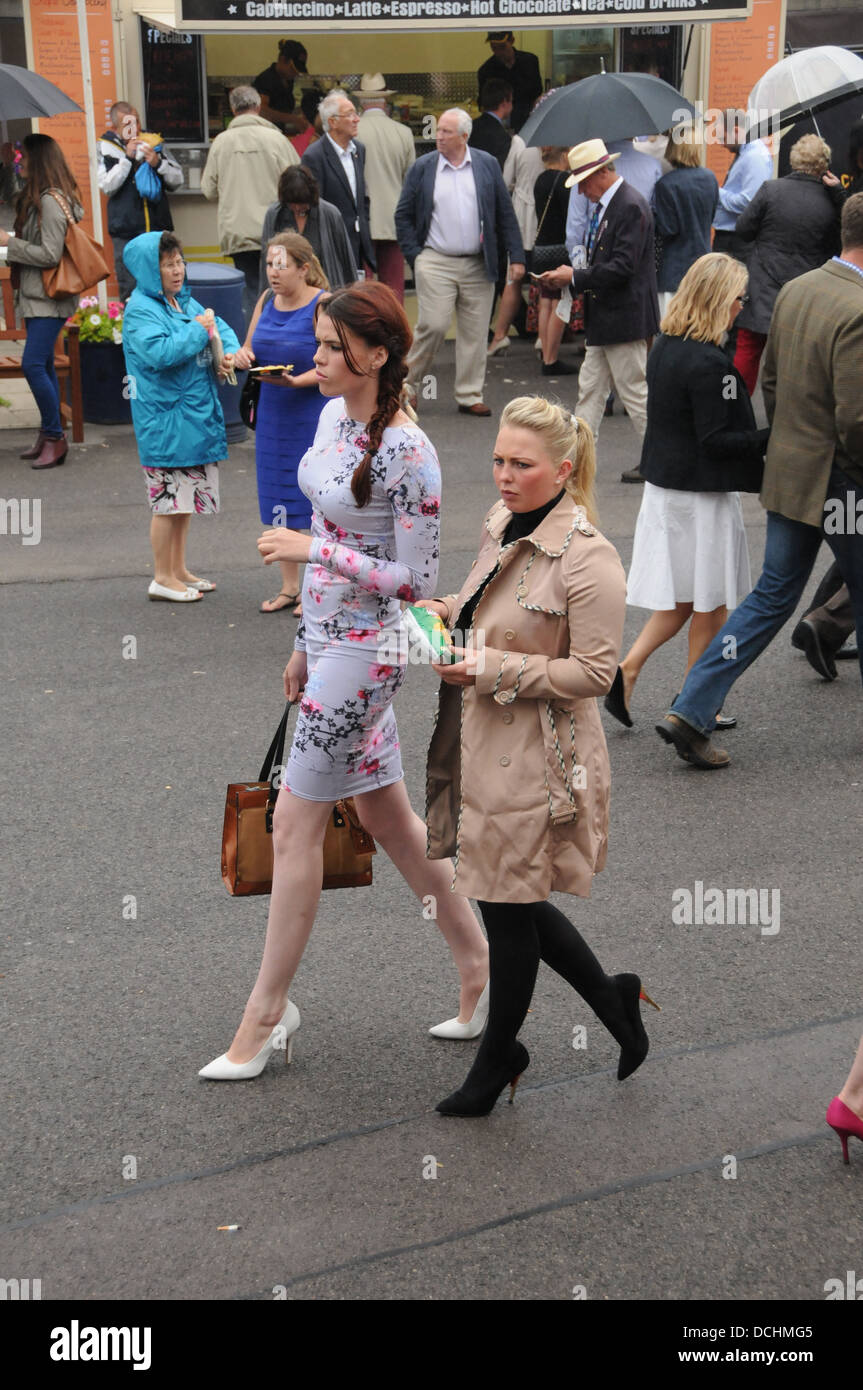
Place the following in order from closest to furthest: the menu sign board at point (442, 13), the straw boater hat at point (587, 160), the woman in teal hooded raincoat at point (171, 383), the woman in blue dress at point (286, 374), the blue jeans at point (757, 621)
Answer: the blue jeans at point (757, 621), the woman in blue dress at point (286, 374), the woman in teal hooded raincoat at point (171, 383), the straw boater hat at point (587, 160), the menu sign board at point (442, 13)

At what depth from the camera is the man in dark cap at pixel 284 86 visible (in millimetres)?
14977

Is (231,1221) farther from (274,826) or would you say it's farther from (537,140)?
(537,140)

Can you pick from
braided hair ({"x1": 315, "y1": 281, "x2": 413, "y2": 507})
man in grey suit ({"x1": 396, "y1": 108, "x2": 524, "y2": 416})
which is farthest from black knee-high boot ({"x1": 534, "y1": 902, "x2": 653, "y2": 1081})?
man in grey suit ({"x1": 396, "y1": 108, "x2": 524, "y2": 416})

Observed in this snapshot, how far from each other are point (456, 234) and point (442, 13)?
82.3 inches

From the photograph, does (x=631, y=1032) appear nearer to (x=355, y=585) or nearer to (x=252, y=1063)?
(x=252, y=1063)

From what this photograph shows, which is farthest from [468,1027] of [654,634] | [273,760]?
[654,634]

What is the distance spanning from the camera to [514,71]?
15391mm

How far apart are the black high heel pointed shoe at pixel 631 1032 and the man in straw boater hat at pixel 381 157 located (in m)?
10.5

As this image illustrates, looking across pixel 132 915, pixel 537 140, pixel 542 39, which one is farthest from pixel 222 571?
pixel 542 39

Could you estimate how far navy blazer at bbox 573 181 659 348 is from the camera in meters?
10.5

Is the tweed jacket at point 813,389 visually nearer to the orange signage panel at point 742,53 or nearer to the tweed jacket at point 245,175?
the tweed jacket at point 245,175

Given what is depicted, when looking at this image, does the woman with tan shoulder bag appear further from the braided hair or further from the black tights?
the black tights

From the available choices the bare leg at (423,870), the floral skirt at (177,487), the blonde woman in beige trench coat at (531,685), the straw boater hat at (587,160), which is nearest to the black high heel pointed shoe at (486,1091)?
the blonde woman in beige trench coat at (531,685)

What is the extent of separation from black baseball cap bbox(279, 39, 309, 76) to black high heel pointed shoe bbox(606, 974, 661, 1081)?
1286cm
